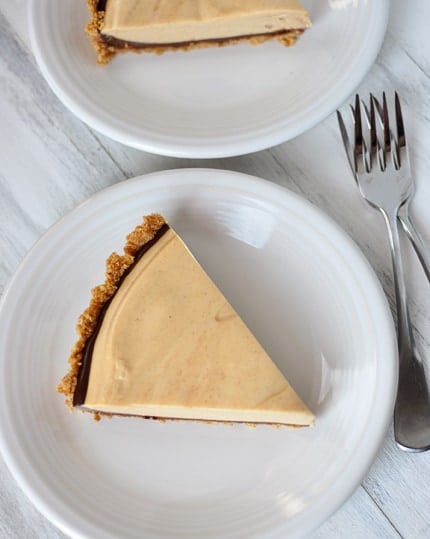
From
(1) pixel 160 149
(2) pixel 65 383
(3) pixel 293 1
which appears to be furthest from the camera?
(3) pixel 293 1

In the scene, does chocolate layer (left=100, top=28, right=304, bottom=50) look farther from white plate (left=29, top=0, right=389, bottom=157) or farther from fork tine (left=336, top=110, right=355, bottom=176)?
fork tine (left=336, top=110, right=355, bottom=176)

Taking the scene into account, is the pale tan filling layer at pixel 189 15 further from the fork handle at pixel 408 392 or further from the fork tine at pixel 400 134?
the fork handle at pixel 408 392

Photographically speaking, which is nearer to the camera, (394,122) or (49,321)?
(49,321)

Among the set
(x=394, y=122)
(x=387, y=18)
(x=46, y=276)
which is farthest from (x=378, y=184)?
(x=46, y=276)

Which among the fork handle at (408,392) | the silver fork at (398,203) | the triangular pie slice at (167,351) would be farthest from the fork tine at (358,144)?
the triangular pie slice at (167,351)

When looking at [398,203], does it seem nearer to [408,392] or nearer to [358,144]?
[358,144]

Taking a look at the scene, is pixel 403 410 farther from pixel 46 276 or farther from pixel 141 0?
pixel 141 0

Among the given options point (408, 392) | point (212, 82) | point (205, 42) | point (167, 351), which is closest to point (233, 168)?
point (212, 82)
